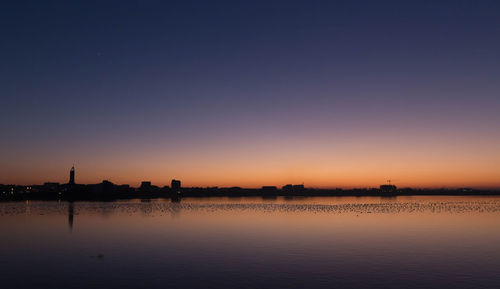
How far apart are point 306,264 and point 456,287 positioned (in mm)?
10686

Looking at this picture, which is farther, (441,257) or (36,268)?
(441,257)

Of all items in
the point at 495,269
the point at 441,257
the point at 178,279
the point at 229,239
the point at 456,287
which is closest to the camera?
the point at 456,287

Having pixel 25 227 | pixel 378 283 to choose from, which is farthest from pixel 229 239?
pixel 25 227

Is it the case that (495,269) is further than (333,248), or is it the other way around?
(333,248)

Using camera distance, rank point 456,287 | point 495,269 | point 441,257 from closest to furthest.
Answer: point 456,287
point 495,269
point 441,257

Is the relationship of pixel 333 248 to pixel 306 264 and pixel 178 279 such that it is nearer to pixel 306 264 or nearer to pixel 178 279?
pixel 306 264

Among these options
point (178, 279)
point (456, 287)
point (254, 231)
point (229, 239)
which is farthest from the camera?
point (254, 231)

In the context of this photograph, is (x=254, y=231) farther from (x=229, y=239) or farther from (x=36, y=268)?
(x=36, y=268)

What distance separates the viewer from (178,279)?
27.0 metres

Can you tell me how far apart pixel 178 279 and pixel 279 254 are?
1201cm

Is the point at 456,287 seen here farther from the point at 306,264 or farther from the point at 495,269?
the point at 306,264

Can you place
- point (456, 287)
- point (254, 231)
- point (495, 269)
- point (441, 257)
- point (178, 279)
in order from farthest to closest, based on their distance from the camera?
point (254, 231)
point (441, 257)
point (495, 269)
point (178, 279)
point (456, 287)

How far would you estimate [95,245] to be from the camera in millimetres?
42281

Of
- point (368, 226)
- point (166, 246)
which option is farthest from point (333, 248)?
point (368, 226)
